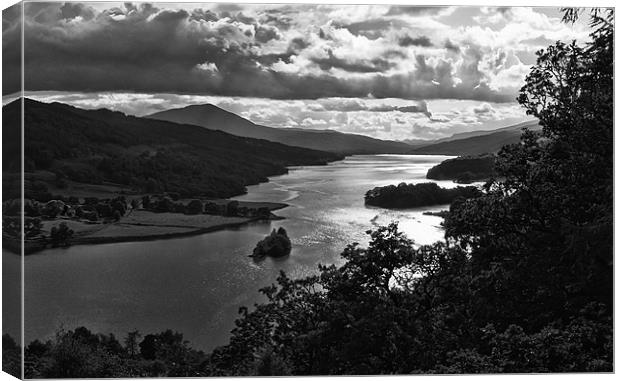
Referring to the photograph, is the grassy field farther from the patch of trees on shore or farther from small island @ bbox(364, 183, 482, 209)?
small island @ bbox(364, 183, 482, 209)

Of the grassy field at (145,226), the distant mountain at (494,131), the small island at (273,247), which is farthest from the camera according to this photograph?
the distant mountain at (494,131)

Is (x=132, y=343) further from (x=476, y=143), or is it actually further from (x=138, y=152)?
(x=476, y=143)

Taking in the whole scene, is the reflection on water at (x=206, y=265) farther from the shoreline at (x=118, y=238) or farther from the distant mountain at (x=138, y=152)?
the distant mountain at (x=138, y=152)

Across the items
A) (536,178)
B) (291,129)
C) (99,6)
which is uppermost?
(99,6)

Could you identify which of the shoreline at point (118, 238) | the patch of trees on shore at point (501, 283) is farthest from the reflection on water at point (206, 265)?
the patch of trees on shore at point (501, 283)

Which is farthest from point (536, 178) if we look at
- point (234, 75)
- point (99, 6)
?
point (99, 6)

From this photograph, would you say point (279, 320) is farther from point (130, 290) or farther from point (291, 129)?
point (291, 129)

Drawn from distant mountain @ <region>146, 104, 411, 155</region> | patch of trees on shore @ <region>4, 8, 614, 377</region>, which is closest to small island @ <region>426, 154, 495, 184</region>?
patch of trees on shore @ <region>4, 8, 614, 377</region>
